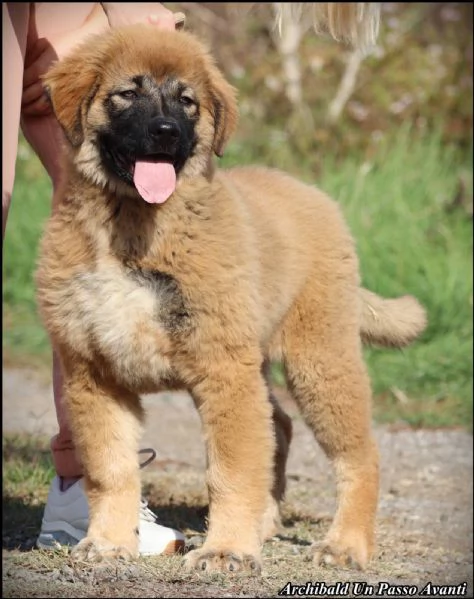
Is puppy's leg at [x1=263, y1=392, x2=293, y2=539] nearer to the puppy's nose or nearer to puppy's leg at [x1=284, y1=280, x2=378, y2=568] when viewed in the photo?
puppy's leg at [x1=284, y1=280, x2=378, y2=568]

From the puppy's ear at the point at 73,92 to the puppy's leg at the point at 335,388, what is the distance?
1126 mm

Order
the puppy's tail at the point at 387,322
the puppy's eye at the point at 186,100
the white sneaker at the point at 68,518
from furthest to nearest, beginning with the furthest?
the puppy's tail at the point at 387,322 < the white sneaker at the point at 68,518 < the puppy's eye at the point at 186,100

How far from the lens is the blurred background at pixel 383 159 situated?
26.0 ft

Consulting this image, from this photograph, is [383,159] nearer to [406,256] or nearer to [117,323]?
[406,256]

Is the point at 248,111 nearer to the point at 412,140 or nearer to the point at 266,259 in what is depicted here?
the point at 412,140

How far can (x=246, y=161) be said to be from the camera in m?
10.5

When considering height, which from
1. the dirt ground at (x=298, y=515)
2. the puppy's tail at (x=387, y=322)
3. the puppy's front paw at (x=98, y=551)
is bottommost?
the dirt ground at (x=298, y=515)

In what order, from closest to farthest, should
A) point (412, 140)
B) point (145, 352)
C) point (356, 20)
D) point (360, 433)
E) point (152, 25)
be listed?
point (145, 352)
point (152, 25)
point (360, 433)
point (356, 20)
point (412, 140)

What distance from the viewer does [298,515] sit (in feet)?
17.6

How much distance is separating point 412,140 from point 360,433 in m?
6.24

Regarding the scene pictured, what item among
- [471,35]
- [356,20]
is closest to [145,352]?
[356,20]

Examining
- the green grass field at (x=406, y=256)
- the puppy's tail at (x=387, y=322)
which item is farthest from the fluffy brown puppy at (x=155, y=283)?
the green grass field at (x=406, y=256)

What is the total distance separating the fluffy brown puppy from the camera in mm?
3854

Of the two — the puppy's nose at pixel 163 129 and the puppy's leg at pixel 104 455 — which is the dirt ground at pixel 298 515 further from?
the puppy's nose at pixel 163 129
